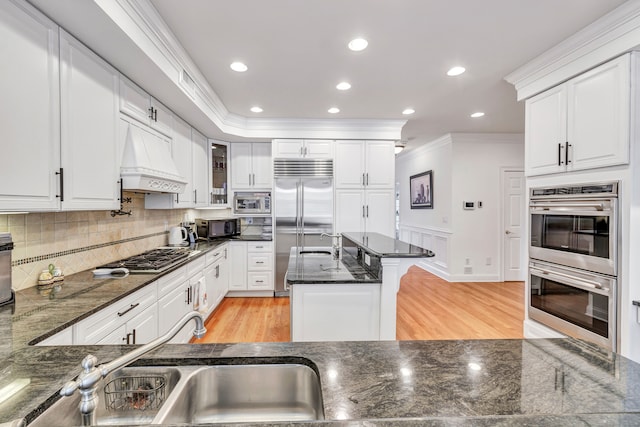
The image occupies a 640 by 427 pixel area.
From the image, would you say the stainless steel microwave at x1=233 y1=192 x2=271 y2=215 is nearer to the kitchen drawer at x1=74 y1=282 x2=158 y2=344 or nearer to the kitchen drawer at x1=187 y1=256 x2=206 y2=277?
the kitchen drawer at x1=187 y1=256 x2=206 y2=277

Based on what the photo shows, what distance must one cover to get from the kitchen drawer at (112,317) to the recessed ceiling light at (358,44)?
7.65ft

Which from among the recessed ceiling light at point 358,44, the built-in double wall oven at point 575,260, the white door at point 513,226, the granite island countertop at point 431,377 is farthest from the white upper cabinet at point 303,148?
the granite island countertop at point 431,377

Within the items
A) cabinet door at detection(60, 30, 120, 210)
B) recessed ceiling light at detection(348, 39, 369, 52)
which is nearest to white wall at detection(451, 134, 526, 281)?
recessed ceiling light at detection(348, 39, 369, 52)

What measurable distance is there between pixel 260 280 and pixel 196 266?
4.80 ft

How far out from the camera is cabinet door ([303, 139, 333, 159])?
14.1ft

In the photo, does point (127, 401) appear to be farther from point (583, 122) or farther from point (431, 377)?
point (583, 122)

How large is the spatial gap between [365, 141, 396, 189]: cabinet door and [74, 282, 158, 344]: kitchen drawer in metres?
3.15

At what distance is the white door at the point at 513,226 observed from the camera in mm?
5062

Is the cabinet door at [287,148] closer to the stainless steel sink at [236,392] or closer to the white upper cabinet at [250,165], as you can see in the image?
the white upper cabinet at [250,165]

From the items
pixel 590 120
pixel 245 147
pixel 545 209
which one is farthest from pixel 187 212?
pixel 590 120

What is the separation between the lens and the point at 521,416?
23.2 inches

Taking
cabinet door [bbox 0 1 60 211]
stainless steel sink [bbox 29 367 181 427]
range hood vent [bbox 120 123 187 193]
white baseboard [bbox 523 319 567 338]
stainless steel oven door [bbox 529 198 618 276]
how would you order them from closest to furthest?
stainless steel sink [bbox 29 367 181 427], cabinet door [bbox 0 1 60 211], stainless steel oven door [bbox 529 198 618 276], range hood vent [bbox 120 123 187 193], white baseboard [bbox 523 319 567 338]

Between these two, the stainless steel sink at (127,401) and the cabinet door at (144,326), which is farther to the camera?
the cabinet door at (144,326)

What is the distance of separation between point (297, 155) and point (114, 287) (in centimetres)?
294
